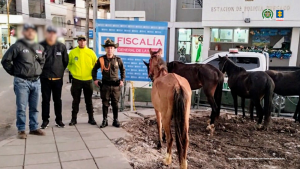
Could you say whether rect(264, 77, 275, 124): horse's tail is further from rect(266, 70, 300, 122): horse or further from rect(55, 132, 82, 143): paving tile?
rect(55, 132, 82, 143): paving tile

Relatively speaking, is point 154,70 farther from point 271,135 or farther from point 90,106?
point 271,135

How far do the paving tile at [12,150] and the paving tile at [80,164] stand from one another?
3.00 ft

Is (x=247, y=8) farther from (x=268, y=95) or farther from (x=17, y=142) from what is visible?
(x=17, y=142)

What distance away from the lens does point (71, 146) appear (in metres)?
4.11

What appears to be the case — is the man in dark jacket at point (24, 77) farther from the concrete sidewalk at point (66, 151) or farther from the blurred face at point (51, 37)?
the blurred face at point (51, 37)

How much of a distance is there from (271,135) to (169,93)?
122 inches

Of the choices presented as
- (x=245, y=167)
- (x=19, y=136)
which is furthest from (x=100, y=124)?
(x=245, y=167)

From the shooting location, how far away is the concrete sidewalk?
3409mm

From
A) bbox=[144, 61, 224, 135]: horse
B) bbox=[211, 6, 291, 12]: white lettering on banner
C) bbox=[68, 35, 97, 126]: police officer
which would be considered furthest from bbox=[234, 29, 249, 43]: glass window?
bbox=[68, 35, 97, 126]: police officer

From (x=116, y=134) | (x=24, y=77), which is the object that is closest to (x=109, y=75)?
(x=116, y=134)

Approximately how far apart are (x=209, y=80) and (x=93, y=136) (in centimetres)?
289

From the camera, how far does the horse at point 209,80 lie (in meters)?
5.56

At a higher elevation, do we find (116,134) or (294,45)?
(294,45)

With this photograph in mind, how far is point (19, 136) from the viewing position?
4.36m
